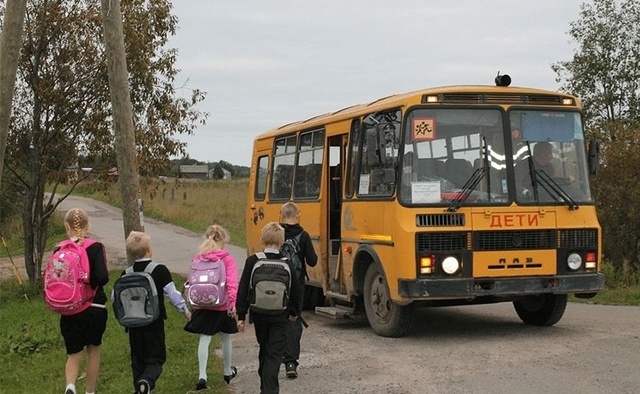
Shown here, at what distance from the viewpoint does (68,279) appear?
8164 mm

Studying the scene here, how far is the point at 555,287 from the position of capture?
432 inches

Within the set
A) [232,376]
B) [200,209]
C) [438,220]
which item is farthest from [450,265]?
[200,209]

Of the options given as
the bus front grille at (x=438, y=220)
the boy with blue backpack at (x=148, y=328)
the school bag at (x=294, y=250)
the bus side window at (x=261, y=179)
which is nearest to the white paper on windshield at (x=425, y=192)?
the bus front grille at (x=438, y=220)

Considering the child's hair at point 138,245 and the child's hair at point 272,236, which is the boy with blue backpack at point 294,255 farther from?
the child's hair at point 138,245

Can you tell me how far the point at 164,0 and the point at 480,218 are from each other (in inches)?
476

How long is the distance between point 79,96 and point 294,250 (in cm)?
1255

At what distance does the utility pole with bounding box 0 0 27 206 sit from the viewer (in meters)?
9.51

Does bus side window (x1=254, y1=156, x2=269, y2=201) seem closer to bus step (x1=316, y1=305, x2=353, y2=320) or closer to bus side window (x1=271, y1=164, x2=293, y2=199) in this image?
bus side window (x1=271, y1=164, x2=293, y2=199)

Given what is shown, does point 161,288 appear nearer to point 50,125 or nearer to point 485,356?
point 485,356

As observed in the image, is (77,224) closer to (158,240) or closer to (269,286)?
(269,286)

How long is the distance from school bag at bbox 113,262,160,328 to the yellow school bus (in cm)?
338

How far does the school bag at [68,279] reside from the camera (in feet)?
26.8

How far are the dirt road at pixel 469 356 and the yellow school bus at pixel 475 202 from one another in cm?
49

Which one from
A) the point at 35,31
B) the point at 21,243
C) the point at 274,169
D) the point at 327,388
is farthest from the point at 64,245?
the point at 21,243
